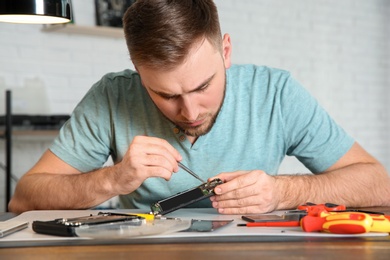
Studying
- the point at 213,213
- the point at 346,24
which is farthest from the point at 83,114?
the point at 346,24

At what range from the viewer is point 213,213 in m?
1.52

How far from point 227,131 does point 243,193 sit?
44 centimetres

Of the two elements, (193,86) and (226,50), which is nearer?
(193,86)

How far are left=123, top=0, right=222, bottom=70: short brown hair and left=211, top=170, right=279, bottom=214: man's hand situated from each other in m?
0.33

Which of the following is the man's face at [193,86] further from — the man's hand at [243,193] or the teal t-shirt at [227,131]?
the man's hand at [243,193]

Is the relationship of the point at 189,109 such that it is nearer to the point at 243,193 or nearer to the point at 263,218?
the point at 243,193

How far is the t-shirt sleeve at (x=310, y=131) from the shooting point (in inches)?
74.7

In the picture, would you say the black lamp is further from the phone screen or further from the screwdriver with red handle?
the screwdriver with red handle

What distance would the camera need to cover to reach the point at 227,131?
1.90m

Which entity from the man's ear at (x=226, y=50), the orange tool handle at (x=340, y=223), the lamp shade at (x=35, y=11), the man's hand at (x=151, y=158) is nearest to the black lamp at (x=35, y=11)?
the lamp shade at (x=35, y=11)

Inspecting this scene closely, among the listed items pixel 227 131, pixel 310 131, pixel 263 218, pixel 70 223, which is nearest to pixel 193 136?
pixel 227 131

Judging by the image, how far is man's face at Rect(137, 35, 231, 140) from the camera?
162 cm

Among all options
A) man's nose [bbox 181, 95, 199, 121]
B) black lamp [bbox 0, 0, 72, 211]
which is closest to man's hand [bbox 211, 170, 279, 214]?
man's nose [bbox 181, 95, 199, 121]

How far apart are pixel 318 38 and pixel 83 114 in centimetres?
355
